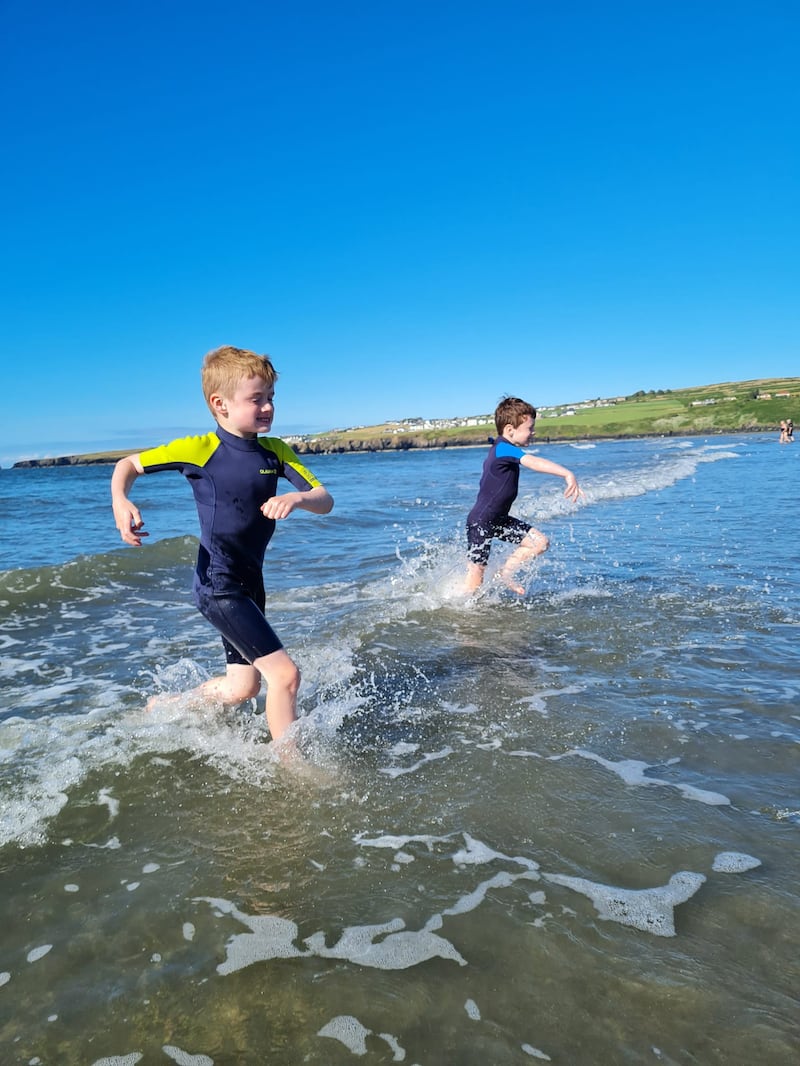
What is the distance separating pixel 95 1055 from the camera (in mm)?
2238

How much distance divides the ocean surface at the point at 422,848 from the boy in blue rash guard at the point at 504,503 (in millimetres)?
1373

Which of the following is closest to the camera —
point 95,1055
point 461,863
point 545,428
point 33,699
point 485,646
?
point 95,1055

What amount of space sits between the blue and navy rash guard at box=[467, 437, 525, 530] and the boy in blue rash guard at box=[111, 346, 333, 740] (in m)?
4.56

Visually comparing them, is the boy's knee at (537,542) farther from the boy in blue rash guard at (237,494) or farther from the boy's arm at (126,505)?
the boy's arm at (126,505)

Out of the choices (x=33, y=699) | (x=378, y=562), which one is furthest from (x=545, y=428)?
(x=33, y=699)

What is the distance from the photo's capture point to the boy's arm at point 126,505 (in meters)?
3.90

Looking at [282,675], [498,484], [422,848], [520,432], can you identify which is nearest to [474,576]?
[498,484]

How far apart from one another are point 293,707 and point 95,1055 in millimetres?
2128

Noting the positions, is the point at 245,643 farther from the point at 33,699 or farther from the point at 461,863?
the point at 33,699

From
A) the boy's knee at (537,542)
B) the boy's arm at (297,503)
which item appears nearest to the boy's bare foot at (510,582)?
the boy's knee at (537,542)

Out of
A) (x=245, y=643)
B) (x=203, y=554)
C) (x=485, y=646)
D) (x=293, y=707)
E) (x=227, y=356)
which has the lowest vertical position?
(x=485, y=646)

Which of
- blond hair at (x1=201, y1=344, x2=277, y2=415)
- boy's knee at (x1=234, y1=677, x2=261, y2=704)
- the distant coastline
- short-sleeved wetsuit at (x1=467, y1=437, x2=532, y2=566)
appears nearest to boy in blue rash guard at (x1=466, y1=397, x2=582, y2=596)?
short-sleeved wetsuit at (x1=467, y1=437, x2=532, y2=566)

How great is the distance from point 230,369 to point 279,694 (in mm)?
1989

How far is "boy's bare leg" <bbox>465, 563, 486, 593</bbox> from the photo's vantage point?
8.62 meters
